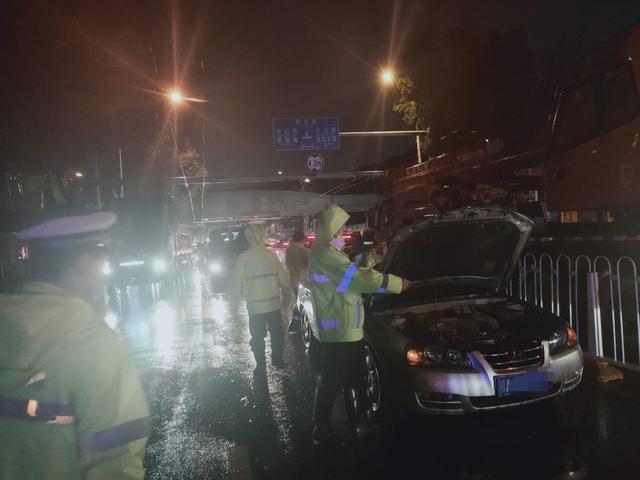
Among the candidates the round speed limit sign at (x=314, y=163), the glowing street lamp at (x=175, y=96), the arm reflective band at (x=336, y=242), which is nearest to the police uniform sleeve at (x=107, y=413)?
the arm reflective band at (x=336, y=242)

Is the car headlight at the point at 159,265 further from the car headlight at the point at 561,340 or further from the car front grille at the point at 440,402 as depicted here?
the car headlight at the point at 561,340

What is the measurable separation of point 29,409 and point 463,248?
5.30 metres

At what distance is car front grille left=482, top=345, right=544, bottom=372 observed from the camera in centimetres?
443

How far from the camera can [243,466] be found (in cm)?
422

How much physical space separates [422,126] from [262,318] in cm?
1832

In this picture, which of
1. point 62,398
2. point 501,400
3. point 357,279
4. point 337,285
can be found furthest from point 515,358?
point 62,398

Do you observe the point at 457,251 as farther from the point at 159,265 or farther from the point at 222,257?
the point at 222,257

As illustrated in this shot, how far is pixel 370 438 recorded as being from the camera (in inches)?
182

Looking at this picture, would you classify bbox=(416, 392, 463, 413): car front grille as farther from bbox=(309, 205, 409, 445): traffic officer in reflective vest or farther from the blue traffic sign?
the blue traffic sign

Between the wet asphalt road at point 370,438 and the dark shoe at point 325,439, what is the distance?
2.7 inches

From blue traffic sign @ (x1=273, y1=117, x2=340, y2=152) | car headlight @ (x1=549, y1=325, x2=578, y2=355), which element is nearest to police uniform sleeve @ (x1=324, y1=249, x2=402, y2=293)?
car headlight @ (x1=549, y1=325, x2=578, y2=355)

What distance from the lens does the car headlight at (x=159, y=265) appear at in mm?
18438

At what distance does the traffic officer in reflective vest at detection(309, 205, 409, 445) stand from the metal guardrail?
2.84 metres

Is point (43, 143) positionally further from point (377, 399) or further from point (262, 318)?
point (377, 399)
